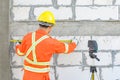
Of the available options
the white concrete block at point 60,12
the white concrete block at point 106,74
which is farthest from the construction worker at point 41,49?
the white concrete block at point 106,74

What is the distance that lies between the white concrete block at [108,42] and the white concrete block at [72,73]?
0.42 meters

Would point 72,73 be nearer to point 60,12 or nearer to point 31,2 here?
point 60,12

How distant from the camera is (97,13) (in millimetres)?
5996

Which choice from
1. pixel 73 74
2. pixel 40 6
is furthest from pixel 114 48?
pixel 40 6

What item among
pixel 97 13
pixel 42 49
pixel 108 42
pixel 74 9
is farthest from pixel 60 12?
pixel 42 49

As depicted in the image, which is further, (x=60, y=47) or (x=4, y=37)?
(x=4, y=37)

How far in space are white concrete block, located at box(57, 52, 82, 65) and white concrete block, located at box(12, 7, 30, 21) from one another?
793 mm

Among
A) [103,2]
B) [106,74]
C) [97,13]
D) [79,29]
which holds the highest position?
[103,2]

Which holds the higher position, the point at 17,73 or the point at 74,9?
the point at 74,9

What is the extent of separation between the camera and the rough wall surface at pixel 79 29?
19.6 ft

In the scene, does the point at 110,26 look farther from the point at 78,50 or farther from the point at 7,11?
the point at 7,11

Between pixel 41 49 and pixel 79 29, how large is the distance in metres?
1.10

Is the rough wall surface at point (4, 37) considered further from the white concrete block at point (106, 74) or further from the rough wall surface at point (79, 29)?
the white concrete block at point (106, 74)

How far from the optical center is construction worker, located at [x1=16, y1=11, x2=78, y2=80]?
5.09 meters
